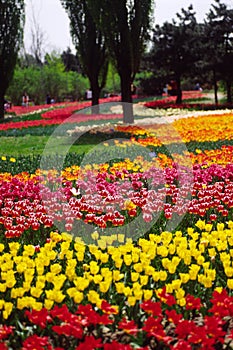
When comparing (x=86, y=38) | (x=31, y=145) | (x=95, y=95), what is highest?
(x=86, y=38)

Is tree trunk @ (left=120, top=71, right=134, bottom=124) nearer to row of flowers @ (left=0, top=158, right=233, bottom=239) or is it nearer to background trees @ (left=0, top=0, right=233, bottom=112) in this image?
background trees @ (left=0, top=0, right=233, bottom=112)

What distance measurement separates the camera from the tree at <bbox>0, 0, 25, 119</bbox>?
25.9 m

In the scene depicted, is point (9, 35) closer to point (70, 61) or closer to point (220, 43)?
point (220, 43)

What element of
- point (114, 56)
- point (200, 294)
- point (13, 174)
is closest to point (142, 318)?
point (200, 294)

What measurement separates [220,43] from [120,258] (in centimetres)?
2576

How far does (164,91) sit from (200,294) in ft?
120

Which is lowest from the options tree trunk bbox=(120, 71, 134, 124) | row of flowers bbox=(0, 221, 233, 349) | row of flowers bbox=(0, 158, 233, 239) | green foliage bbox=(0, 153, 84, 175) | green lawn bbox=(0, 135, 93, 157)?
row of flowers bbox=(0, 221, 233, 349)

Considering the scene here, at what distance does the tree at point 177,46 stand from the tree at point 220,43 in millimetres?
1320

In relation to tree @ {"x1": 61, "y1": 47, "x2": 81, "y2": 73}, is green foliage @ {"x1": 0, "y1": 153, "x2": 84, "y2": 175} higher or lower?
lower

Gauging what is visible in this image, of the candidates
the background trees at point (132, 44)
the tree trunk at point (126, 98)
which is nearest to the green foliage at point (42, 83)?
the background trees at point (132, 44)

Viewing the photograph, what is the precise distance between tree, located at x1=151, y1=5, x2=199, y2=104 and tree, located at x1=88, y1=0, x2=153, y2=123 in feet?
37.0

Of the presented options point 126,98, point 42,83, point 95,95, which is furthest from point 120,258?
point 42,83

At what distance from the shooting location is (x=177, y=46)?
96.3ft

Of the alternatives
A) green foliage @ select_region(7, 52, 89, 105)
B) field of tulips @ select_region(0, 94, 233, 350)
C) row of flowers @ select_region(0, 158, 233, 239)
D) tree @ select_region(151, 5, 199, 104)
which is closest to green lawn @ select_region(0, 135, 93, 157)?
field of tulips @ select_region(0, 94, 233, 350)
